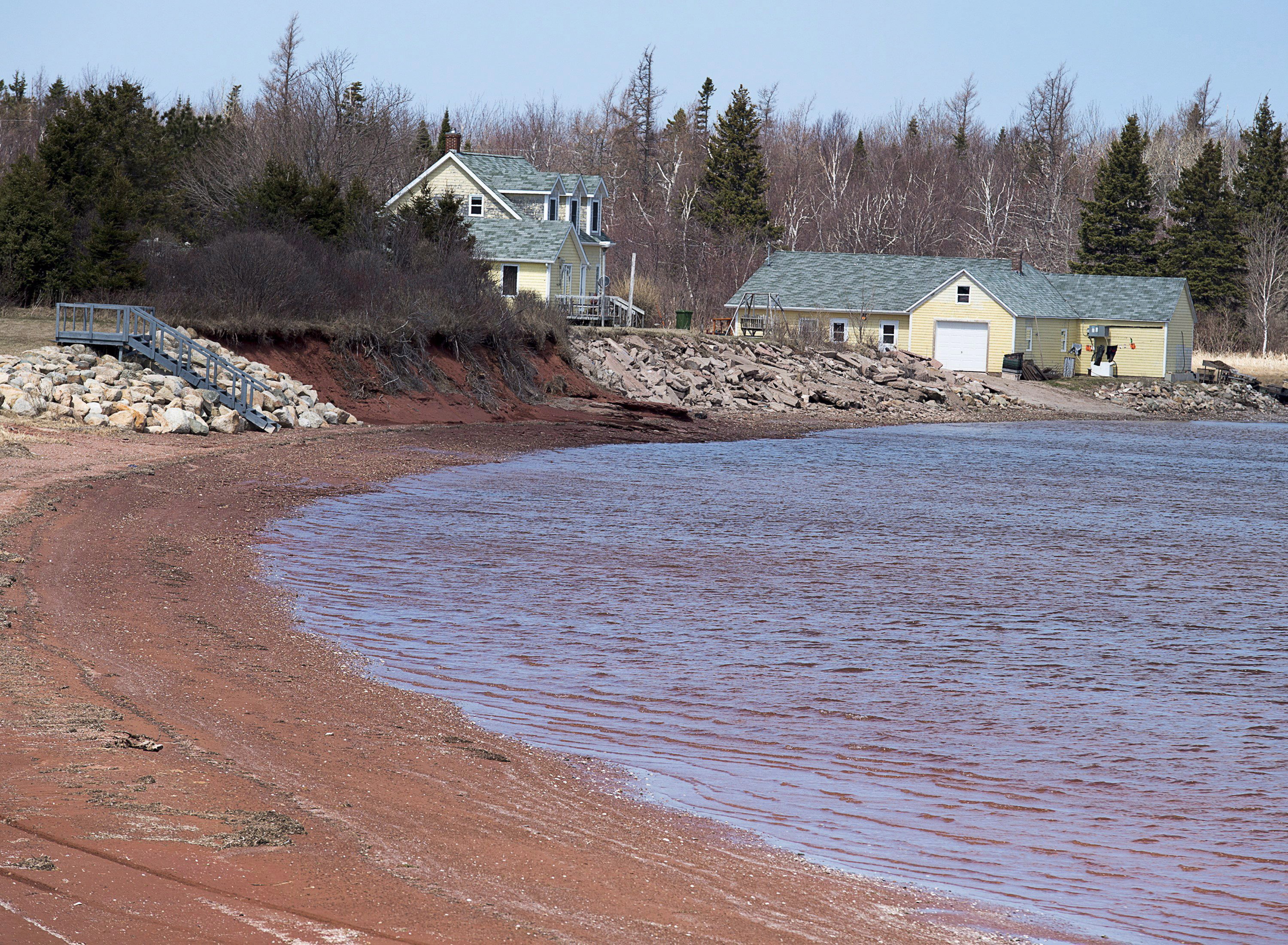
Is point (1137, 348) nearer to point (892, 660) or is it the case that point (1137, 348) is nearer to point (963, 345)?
point (963, 345)

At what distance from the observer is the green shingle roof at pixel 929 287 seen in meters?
64.2

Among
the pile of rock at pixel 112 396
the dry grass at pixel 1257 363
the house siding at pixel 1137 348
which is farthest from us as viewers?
the dry grass at pixel 1257 363

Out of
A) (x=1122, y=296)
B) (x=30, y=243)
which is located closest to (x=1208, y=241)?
(x=1122, y=296)

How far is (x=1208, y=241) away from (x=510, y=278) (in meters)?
49.6

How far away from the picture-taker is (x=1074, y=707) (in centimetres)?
1004

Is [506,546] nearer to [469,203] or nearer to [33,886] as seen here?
[33,886]

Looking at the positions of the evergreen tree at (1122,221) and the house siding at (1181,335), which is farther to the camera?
the evergreen tree at (1122,221)

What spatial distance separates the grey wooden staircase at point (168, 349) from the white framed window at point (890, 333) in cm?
4161

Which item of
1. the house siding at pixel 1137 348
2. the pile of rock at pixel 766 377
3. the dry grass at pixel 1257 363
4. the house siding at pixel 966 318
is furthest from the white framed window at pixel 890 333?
the dry grass at pixel 1257 363

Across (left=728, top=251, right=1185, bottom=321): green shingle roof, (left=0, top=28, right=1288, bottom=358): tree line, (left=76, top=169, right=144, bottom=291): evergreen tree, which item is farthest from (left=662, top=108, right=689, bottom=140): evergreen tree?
(left=76, top=169, right=144, bottom=291): evergreen tree

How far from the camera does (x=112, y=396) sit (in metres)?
25.3

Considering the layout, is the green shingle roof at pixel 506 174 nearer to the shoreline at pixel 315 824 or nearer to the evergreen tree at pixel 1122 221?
the evergreen tree at pixel 1122 221

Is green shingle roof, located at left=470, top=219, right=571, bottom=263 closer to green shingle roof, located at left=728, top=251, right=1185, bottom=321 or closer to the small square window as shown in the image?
the small square window

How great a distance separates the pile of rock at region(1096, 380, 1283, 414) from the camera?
60.2m
